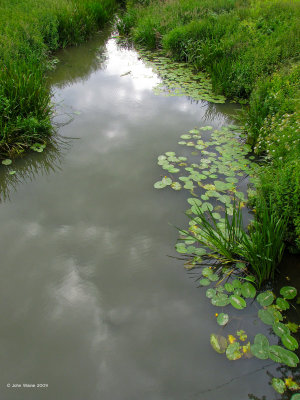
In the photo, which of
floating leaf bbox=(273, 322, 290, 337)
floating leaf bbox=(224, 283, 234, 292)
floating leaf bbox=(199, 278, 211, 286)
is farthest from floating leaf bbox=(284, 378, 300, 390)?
floating leaf bbox=(199, 278, 211, 286)

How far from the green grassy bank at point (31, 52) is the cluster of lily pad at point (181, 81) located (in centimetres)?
223

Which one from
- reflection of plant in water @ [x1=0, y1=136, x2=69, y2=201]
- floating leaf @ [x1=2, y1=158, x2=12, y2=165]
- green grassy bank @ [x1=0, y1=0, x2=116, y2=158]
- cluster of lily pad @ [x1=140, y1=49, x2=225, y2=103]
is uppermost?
green grassy bank @ [x1=0, y1=0, x2=116, y2=158]

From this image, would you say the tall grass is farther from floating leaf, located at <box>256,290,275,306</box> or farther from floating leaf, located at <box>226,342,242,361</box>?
floating leaf, located at <box>226,342,242,361</box>

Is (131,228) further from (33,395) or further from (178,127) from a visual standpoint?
(178,127)

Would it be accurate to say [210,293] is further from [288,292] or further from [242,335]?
[288,292]

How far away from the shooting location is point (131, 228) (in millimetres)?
2771

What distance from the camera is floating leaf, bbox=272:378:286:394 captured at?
172cm

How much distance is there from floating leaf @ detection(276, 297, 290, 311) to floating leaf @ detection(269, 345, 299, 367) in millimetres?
310


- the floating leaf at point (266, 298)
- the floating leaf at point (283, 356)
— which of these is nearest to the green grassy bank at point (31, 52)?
the floating leaf at point (266, 298)

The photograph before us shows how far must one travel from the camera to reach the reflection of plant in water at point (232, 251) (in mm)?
1904

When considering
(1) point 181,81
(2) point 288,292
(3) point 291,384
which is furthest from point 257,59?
(3) point 291,384

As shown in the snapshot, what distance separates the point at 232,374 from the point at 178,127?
3.44 metres

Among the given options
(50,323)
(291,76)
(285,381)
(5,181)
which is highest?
(291,76)

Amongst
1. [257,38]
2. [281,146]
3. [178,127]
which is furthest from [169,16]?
Answer: [281,146]
